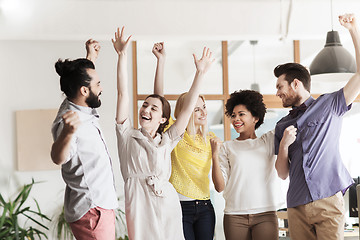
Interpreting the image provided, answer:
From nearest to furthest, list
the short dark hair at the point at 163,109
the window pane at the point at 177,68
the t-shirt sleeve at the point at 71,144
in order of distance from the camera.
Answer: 1. the t-shirt sleeve at the point at 71,144
2. the short dark hair at the point at 163,109
3. the window pane at the point at 177,68

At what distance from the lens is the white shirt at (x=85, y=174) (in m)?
2.32

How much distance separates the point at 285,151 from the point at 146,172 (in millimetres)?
778

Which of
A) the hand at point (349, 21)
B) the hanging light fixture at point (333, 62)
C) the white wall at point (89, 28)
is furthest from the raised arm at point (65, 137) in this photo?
the white wall at point (89, 28)

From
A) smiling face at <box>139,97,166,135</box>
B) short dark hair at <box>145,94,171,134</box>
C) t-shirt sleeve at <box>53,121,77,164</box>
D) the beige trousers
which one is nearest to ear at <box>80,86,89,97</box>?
t-shirt sleeve at <box>53,121,77,164</box>

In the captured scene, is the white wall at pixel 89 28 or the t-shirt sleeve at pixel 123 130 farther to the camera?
the white wall at pixel 89 28

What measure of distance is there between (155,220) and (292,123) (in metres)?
0.96

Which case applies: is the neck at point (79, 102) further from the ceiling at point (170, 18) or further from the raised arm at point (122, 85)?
the ceiling at point (170, 18)

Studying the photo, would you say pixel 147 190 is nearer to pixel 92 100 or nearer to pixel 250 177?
pixel 92 100

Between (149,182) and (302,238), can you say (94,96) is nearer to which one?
(149,182)

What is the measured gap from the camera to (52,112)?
6051 millimetres

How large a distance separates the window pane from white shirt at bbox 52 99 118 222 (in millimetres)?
3860

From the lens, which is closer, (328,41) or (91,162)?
(91,162)

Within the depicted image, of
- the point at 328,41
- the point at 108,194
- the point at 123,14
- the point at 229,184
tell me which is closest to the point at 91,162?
A: the point at 108,194

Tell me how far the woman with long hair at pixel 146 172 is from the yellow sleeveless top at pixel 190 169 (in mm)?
257
